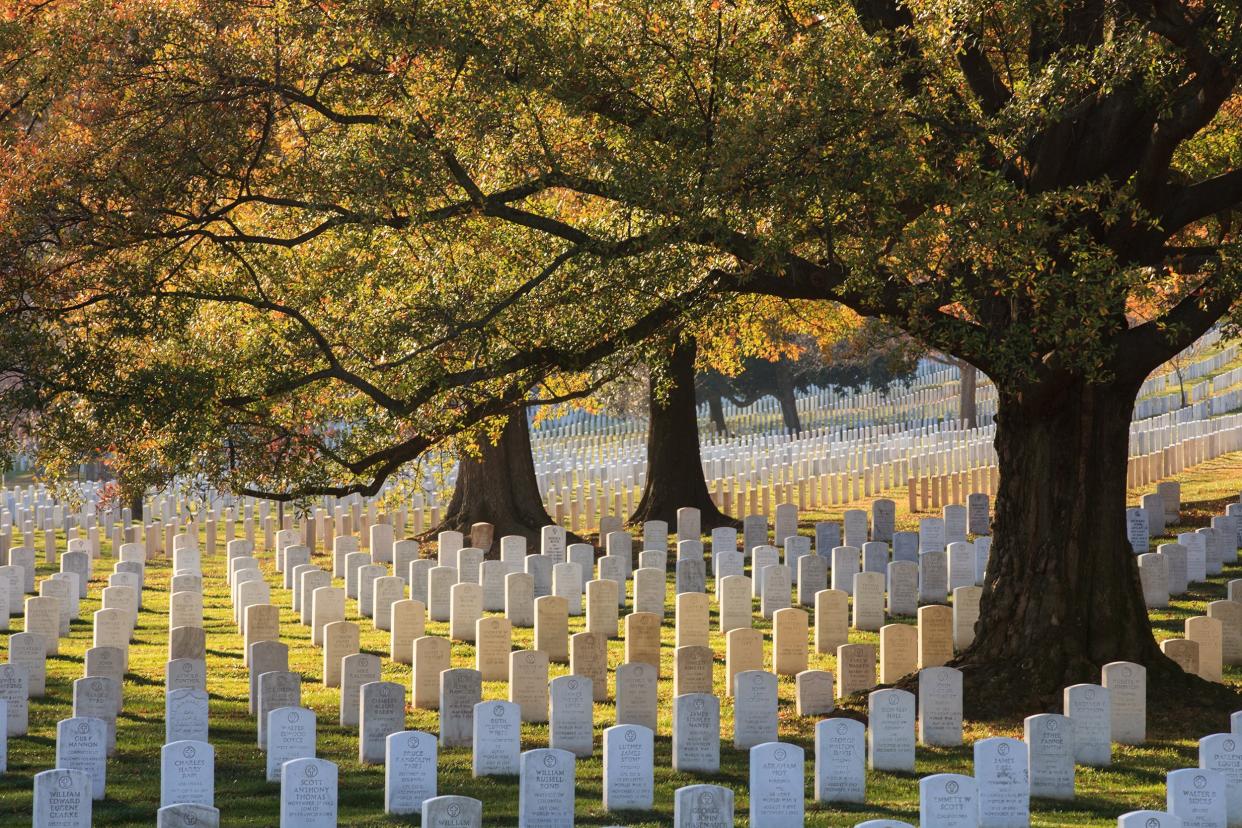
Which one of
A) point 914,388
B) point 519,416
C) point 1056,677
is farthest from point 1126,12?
point 914,388

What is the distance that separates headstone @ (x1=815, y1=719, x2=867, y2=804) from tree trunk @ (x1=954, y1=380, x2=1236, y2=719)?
107 inches

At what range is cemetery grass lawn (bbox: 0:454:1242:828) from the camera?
8.83m

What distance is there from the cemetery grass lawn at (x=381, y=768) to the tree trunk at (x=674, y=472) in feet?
28.7

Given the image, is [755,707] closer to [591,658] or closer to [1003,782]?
[591,658]

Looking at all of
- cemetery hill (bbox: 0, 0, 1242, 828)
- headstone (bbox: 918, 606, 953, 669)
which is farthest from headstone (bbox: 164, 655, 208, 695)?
headstone (bbox: 918, 606, 953, 669)

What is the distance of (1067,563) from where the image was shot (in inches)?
459

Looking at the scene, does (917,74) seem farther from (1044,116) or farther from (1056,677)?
(1056,677)

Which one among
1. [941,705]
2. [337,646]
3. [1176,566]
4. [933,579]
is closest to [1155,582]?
[1176,566]

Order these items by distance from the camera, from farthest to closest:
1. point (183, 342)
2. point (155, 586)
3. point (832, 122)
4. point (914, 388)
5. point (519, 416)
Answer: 1. point (914, 388)
2. point (519, 416)
3. point (155, 586)
4. point (183, 342)
5. point (832, 122)

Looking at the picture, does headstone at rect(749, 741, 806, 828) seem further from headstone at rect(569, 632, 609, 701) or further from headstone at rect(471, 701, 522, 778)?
headstone at rect(569, 632, 609, 701)

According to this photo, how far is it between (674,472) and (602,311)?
43.4 ft

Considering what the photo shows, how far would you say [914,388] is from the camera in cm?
6738

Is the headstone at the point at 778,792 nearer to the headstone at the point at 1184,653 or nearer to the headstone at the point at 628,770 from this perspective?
the headstone at the point at 628,770

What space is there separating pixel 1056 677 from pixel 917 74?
15.0 ft
